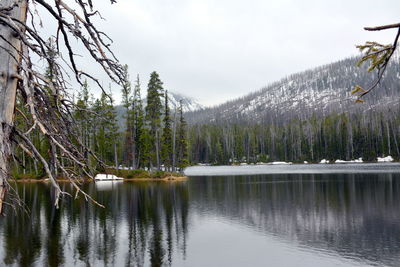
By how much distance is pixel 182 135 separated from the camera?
52.2 meters

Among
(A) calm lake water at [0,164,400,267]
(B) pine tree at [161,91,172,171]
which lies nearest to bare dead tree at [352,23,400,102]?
(A) calm lake water at [0,164,400,267]

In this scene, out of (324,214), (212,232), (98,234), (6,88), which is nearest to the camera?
(6,88)

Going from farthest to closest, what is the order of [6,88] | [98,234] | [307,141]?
[307,141] → [98,234] → [6,88]

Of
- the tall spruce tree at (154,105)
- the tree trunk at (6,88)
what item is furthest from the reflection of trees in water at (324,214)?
the tall spruce tree at (154,105)

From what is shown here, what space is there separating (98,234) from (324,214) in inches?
546

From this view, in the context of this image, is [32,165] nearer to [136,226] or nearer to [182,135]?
[182,135]

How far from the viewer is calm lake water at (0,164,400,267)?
12914 mm

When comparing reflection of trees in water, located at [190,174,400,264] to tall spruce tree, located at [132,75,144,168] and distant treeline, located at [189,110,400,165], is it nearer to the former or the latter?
tall spruce tree, located at [132,75,144,168]

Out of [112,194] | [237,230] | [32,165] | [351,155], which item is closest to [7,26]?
[237,230]

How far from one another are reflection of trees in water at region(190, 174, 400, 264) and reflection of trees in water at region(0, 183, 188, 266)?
431 centimetres

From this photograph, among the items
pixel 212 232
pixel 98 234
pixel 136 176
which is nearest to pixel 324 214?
pixel 212 232

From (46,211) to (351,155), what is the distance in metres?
100

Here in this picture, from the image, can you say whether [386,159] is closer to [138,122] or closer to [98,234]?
[138,122]

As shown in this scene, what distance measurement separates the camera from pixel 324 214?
20938 mm
